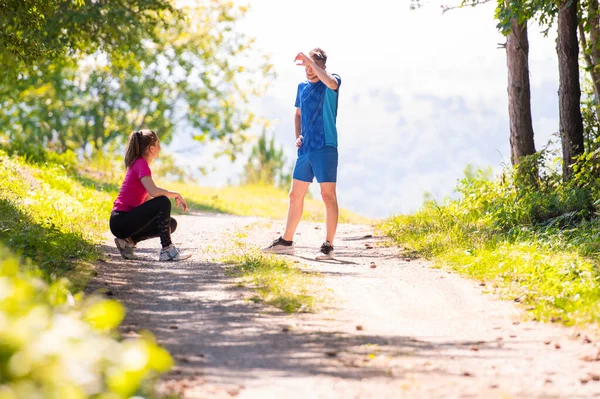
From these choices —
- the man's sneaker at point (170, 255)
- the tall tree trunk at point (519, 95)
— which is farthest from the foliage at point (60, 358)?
the tall tree trunk at point (519, 95)

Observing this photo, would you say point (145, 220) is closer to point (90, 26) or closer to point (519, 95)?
point (519, 95)

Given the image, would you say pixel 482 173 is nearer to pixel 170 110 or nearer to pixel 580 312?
pixel 580 312

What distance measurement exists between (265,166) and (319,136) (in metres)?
17.4

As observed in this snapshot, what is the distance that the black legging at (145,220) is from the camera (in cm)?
895

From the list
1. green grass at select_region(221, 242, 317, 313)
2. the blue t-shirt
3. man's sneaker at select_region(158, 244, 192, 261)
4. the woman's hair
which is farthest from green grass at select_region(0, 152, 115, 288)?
the blue t-shirt

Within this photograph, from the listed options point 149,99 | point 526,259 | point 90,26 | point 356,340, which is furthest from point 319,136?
point 149,99

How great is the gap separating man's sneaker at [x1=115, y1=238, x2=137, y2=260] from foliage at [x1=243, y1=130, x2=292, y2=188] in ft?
56.6

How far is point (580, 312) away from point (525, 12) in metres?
5.69

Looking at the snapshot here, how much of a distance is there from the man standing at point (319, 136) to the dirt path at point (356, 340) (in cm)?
115

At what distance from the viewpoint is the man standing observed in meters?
9.43

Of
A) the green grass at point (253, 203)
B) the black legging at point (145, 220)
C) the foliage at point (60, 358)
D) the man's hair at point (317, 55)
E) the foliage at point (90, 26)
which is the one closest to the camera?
the foliage at point (60, 358)

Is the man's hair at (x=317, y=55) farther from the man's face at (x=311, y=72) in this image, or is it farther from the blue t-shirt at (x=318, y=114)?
the blue t-shirt at (x=318, y=114)

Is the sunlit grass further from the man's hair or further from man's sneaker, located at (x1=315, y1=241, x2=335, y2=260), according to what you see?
the man's hair

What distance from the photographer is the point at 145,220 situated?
8.97m
